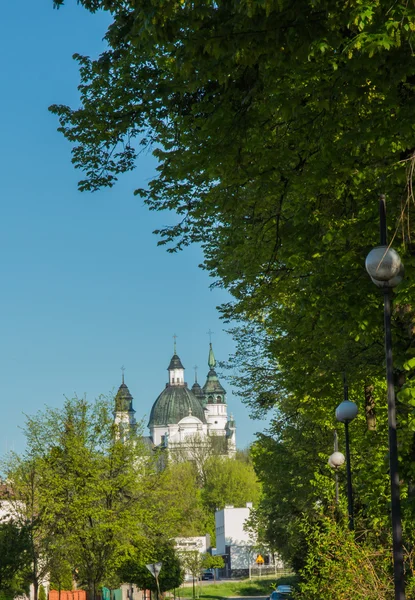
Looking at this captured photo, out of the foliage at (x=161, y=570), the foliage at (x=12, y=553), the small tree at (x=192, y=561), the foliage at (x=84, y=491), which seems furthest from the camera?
the small tree at (x=192, y=561)

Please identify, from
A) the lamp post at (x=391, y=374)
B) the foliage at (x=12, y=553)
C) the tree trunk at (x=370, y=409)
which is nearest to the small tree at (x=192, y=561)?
the foliage at (x=12, y=553)

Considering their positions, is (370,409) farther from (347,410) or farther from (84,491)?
(84,491)

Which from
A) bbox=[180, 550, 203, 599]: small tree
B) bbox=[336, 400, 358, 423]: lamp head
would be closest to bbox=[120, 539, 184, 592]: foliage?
bbox=[180, 550, 203, 599]: small tree

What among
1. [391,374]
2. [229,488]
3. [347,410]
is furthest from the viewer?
[229,488]

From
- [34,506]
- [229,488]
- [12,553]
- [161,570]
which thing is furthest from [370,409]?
[229,488]

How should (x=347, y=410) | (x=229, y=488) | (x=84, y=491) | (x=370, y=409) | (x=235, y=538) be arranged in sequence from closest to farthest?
1. (x=347, y=410)
2. (x=370, y=409)
3. (x=84, y=491)
4. (x=235, y=538)
5. (x=229, y=488)

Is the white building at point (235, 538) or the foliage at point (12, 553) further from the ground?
the white building at point (235, 538)

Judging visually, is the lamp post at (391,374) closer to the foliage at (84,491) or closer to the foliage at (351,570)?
the foliage at (351,570)

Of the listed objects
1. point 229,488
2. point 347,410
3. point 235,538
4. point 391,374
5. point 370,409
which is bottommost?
point 391,374

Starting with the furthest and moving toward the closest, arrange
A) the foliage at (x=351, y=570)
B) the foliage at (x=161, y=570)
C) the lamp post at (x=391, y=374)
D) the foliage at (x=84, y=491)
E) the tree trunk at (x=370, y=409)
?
the foliage at (x=161, y=570), the foliage at (x=84, y=491), the tree trunk at (x=370, y=409), the foliage at (x=351, y=570), the lamp post at (x=391, y=374)

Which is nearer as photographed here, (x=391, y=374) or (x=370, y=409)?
(x=391, y=374)

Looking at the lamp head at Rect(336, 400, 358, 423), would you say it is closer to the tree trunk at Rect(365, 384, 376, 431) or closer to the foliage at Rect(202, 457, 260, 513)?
the tree trunk at Rect(365, 384, 376, 431)

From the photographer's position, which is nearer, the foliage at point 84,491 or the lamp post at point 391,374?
the lamp post at point 391,374

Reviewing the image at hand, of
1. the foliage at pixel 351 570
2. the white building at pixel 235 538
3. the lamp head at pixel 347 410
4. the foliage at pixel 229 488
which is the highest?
the foliage at pixel 229 488
